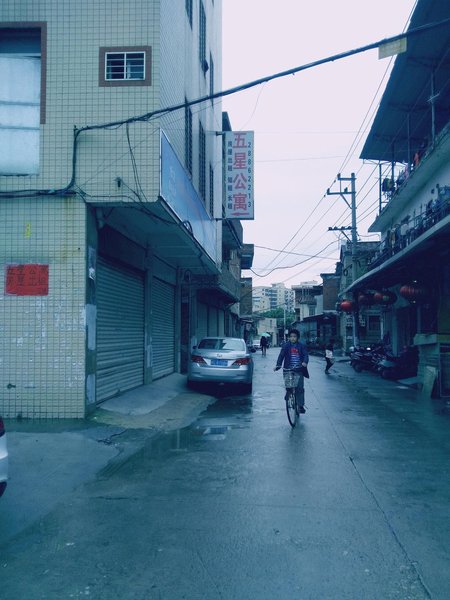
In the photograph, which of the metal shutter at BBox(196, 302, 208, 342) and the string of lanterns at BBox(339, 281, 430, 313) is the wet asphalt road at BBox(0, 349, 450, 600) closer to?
the string of lanterns at BBox(339, 281, 430, 313)

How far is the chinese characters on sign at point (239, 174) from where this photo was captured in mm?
19859

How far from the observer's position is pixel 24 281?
976 cm

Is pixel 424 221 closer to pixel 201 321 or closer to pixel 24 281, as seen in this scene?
pixel 201 321

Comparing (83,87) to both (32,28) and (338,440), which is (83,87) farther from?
(338,440)

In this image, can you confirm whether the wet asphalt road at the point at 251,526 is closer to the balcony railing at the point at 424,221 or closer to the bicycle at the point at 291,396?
the bicycle at the point at 291,396

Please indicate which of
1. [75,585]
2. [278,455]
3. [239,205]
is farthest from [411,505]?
[239,205]

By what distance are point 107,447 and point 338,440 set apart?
3574mm

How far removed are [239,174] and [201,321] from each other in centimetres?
768

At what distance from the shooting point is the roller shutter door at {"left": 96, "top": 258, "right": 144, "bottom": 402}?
1112 centimetres

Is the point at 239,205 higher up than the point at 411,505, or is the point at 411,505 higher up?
the point at 239,205

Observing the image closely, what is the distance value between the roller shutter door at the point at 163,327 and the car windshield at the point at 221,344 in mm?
1449

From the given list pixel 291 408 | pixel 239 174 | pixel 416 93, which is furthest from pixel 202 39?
pixel 291 408

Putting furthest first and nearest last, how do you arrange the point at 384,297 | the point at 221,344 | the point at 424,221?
the point at 384,297 < the point at 424,221 < the point at 221,344

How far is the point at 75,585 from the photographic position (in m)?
3.85
